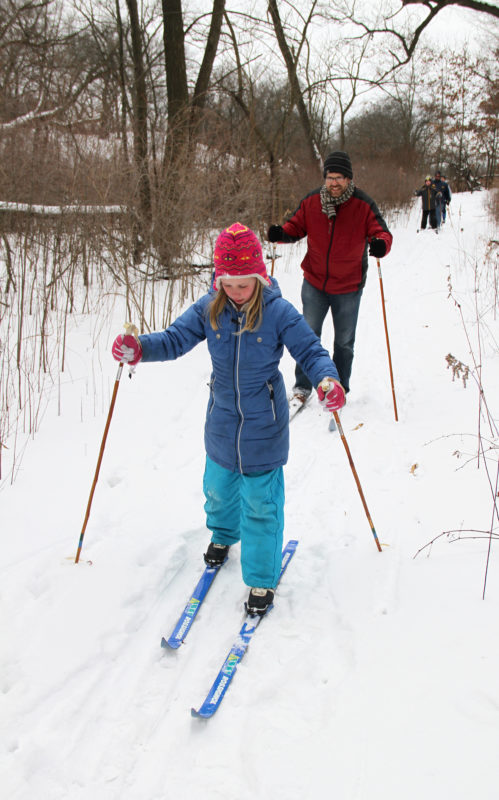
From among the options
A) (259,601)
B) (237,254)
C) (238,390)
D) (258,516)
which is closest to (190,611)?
(259,601)

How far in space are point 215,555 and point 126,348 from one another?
1201 millimetres

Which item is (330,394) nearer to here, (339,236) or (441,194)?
(339,236)

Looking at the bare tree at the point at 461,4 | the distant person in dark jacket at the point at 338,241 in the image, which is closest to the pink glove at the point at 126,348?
the distant person in dark jacket at the point at 338,241

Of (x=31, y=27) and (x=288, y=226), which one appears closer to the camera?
(x=288, y=226)

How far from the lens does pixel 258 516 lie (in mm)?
2375

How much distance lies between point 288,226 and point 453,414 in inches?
80.3

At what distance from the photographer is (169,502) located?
336 centimetres

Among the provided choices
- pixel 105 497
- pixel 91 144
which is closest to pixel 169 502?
pixel 105 497

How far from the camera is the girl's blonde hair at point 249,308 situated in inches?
86.6

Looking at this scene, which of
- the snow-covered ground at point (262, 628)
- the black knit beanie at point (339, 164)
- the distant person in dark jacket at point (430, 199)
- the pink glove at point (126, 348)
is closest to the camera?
the snow-covered ground at point (262, 628)

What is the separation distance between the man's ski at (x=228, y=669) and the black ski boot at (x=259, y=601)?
0.08 ft

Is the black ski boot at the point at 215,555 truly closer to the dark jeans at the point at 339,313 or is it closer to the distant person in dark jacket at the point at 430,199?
the dark jeans at the point at 339,313

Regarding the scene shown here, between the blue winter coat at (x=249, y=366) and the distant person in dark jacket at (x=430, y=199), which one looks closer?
the blue winter coat at (x=249, y=366)

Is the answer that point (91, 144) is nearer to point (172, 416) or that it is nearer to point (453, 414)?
point (172, 416)
